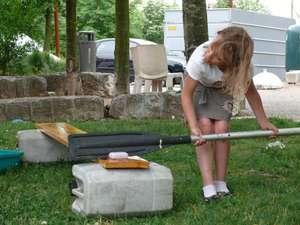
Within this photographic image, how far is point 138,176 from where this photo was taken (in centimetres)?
421

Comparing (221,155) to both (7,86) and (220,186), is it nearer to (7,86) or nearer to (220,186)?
(220,186)

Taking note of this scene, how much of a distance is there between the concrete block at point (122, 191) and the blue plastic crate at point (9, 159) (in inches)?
59.7

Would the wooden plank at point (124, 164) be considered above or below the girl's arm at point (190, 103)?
below

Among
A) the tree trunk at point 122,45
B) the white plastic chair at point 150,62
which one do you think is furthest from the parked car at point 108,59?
the tree trunk at point 122,45

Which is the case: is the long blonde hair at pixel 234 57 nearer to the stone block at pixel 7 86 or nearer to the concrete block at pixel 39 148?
the concrete block at pixel 39 148

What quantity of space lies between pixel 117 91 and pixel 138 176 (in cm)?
722

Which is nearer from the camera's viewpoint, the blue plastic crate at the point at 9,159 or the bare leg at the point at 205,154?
the bare leg at the point at 205,154

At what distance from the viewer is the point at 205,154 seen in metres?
4.83

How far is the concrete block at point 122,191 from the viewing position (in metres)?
4.12

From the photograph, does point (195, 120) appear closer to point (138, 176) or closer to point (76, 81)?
point (138, 176)

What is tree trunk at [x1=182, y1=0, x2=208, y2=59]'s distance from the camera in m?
8.35

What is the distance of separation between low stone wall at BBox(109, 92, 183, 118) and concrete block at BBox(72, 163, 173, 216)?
18.5 feet

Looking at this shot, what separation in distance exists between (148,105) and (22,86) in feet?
9.26

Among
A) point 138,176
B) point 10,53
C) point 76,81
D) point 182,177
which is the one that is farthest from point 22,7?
point 138,176
